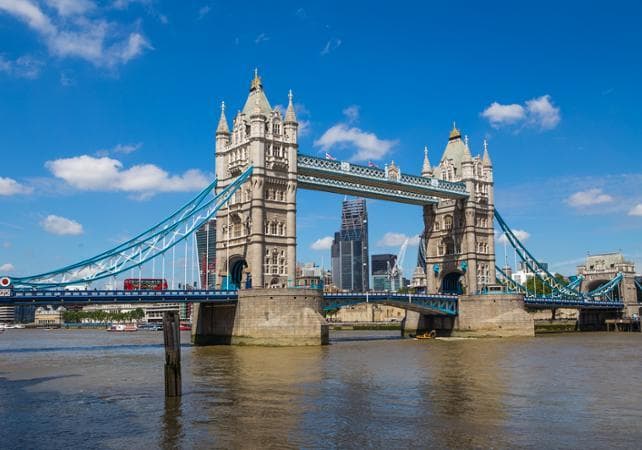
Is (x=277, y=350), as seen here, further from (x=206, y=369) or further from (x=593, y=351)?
(x=593, y=351)

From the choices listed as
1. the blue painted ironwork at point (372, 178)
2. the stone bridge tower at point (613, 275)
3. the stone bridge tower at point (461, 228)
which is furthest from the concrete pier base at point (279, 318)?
the stone bridge tower at point (613, 275)

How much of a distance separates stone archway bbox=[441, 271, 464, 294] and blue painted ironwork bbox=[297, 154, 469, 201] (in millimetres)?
10862

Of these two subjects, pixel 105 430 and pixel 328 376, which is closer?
pixel 105 430

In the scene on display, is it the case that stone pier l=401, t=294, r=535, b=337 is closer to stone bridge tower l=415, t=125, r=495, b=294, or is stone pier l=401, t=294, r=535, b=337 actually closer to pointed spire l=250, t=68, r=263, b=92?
stone bridge tower l=415, t=125, r=495, b=294

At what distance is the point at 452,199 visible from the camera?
8475cm

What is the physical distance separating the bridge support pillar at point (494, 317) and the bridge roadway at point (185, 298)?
73.1 inches

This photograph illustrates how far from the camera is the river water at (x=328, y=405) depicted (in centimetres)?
1883

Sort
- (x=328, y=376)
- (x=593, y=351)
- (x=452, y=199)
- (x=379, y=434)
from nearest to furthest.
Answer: (x=379, y=434), (x=328, y=376), (x=593, y=351), (x=452, y=199)

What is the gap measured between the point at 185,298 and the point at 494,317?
36458 millimetres

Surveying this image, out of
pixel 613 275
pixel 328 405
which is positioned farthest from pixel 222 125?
pixel 613 275

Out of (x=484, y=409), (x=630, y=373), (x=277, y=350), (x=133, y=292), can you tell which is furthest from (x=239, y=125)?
(x=484, y=409)

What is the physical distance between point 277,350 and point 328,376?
62.5 ft

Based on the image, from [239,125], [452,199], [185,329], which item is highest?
[239,125]

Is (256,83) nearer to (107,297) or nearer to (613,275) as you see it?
(107,297)
